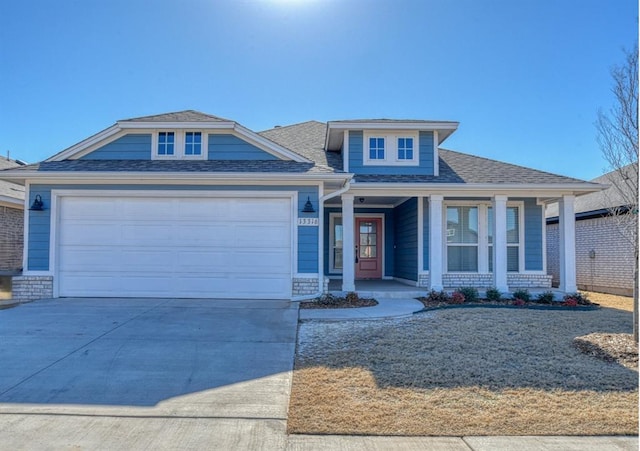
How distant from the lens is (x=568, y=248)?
1027 centimetres

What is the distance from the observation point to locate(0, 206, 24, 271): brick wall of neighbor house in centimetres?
1346

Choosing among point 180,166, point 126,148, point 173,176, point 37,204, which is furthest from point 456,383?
point 37,204

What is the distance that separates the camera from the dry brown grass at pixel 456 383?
3475mm

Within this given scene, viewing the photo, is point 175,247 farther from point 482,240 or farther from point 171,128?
point 482,240

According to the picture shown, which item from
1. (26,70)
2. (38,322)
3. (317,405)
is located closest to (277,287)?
(38,322)

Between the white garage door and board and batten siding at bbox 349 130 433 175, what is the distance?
2.73 m

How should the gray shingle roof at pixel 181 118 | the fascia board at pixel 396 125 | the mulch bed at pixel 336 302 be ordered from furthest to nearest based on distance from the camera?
1. the fascia board at pixel 396 125
2. the gray shingle roof at pixel 181 118
3. the mulch bed at pixel 336 302

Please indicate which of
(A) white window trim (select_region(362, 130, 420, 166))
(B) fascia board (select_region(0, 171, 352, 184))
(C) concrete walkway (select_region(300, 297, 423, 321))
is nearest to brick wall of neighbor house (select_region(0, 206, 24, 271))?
(B) fascia board (select_region(0, 171, 352, 184))

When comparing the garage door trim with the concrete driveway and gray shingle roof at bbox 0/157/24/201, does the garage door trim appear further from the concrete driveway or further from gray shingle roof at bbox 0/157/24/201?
gray shingle roof at bbox 0/157/24/201

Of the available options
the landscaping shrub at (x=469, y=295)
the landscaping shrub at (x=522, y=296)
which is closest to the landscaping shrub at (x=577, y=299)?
the landscaping shrub at (x=522, y=296)

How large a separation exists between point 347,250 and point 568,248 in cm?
538

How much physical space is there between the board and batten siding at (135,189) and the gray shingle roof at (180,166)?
36 centimetres

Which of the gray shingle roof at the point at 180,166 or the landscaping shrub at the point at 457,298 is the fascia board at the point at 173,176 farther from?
the landscaping shrub at the point at 457,298

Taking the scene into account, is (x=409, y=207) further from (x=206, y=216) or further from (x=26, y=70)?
(x=26, y=70)
